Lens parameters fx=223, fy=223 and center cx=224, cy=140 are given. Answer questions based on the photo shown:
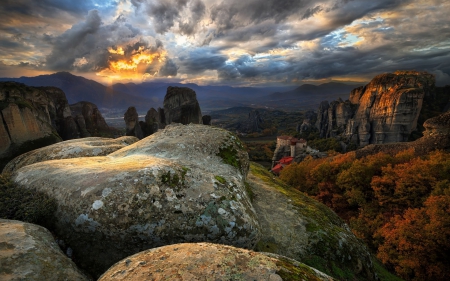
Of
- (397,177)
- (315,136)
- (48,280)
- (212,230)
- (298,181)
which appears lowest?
(315,136)

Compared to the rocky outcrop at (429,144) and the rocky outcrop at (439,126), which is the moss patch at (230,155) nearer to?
the rocky outcrop at (429,144)

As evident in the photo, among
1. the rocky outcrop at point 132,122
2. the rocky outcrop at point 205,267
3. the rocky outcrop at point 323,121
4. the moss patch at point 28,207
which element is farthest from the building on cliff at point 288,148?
the rocky outcrop at point 205,267

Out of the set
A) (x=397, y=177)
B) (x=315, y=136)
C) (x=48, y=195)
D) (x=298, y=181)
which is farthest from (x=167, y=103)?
(x=315, y=136)

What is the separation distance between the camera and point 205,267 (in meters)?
5.23

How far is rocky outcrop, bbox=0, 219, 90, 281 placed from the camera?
5.45 metres

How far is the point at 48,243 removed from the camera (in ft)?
23.0

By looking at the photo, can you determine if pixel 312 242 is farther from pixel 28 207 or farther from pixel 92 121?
pixel 92 121

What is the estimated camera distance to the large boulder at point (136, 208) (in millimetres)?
7844

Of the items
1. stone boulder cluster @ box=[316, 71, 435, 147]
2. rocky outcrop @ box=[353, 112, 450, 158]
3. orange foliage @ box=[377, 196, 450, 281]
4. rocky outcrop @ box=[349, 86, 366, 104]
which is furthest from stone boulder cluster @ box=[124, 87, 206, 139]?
rocky outcrop @ box=[349, 86, 366, 104]

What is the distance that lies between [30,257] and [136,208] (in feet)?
9.86

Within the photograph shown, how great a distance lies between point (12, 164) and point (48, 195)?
51.9 ft

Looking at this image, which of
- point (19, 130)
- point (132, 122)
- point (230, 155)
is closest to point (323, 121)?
point (132, 122)

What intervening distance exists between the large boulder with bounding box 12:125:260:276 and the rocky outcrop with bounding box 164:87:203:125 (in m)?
67.2

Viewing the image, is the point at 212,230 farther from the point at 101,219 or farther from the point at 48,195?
the point at 48,195
